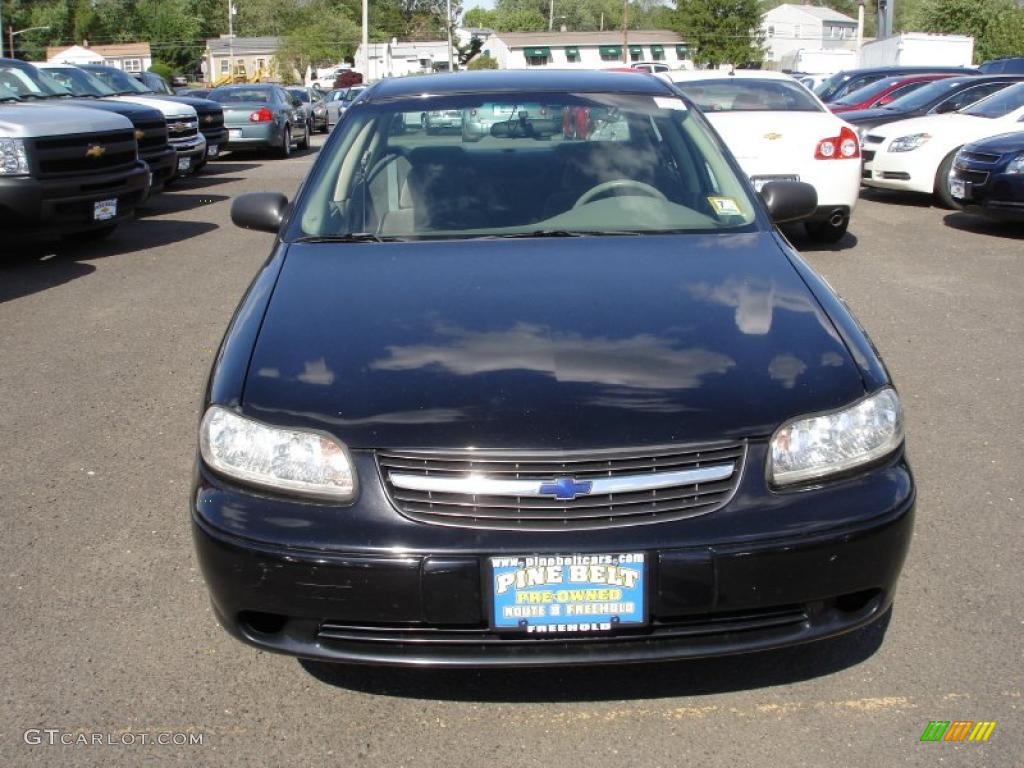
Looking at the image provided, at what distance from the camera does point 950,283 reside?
28.8ft

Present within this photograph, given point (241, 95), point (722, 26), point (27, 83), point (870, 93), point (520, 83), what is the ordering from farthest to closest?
point (722, 26) < point (241, 95) < point (870, 93) < point (27, 83) < point (520, 83)

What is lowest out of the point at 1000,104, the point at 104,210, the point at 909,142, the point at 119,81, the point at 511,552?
the point at 511,552

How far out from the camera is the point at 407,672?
10.5ft

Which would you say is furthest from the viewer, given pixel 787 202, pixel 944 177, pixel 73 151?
pixel 944 177

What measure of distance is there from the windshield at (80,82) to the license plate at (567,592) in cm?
1280

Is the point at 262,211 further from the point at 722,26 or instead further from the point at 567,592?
the point at 722,26

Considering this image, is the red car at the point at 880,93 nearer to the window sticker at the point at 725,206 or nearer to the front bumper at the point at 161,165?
the front bumper at the point at 161,165

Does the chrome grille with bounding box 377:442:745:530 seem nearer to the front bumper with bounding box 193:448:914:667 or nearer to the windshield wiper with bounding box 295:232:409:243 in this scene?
the front bumper with bounding box 193:448:914:667

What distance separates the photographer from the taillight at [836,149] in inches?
384

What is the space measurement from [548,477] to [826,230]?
27.4 feet
